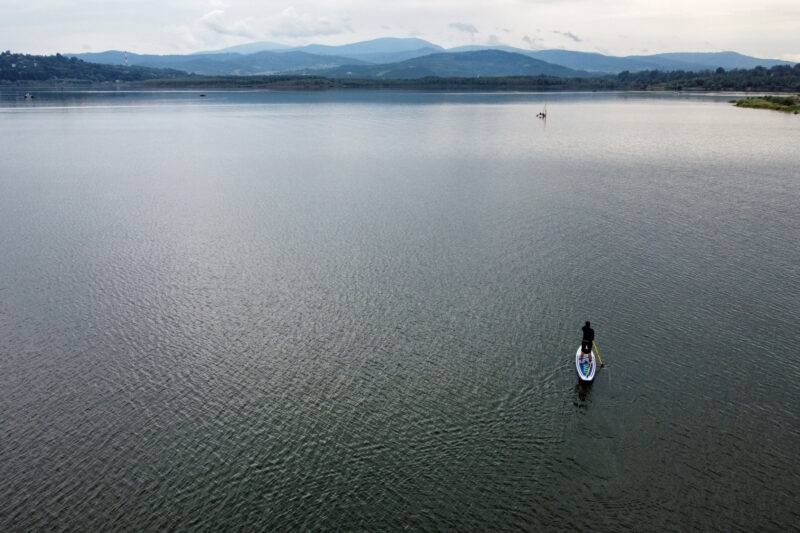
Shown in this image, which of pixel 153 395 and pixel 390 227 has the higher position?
pixel 390 227

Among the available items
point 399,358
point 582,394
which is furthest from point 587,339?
point 399,358

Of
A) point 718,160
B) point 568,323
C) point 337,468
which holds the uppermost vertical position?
point 718,160

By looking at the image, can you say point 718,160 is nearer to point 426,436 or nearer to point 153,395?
point 426,436

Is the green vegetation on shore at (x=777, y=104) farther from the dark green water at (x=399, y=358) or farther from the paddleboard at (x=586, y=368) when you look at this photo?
the paddleboard at (x=586, y=368)

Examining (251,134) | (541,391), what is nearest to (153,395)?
(541,391)

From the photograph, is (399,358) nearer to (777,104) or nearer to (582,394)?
(582,394)

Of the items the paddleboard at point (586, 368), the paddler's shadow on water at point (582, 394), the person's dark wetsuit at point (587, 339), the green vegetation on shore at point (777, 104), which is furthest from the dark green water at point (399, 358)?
the green vegetation on shore at point (777, 104)
